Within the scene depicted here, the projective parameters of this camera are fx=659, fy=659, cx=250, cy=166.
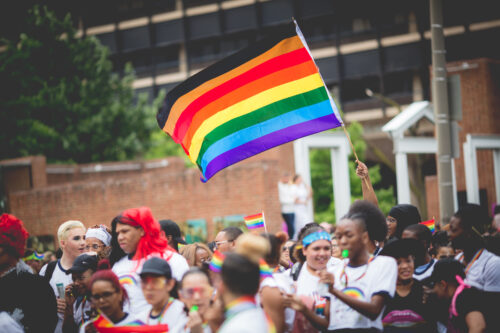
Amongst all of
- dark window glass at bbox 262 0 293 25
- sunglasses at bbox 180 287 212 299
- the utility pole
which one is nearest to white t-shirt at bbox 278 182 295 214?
the utility pole

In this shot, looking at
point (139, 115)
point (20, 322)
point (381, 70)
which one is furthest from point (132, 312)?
point (381, 70)

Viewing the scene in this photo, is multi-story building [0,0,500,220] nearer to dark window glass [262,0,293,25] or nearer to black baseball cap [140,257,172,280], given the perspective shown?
dark window glass [262,0,293,25]

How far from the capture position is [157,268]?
4.87 m

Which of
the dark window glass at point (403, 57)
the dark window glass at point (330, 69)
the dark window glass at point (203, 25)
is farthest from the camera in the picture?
the dark window glass at point (203, 25)

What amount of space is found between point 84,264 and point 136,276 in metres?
0.91

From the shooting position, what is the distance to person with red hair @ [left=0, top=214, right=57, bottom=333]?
17.6ft

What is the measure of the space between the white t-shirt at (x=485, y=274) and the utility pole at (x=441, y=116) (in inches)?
134

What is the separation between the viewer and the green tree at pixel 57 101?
28.8 m

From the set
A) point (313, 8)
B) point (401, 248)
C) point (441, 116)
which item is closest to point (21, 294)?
point (401, 248)

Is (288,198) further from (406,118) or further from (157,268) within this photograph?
(157,268)

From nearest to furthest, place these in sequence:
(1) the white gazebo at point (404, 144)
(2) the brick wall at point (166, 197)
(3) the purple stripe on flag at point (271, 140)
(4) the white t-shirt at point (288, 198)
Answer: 1. (3) the purple stripe on flag at point (271, 140)
2. (1) the white gazebo at point (404, 144)
3. (4) the white t-shirt at point (288, 198)
4. (2) the brick wall at point (166, 197)

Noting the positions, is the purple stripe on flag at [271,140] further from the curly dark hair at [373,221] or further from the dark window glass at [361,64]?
the dark window glass at [361,64]

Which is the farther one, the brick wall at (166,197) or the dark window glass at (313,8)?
the dark window glass at (313,8)

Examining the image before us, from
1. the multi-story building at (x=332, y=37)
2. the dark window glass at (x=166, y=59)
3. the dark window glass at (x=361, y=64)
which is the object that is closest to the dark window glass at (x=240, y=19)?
the multi-story building at (x=332, y=37)
